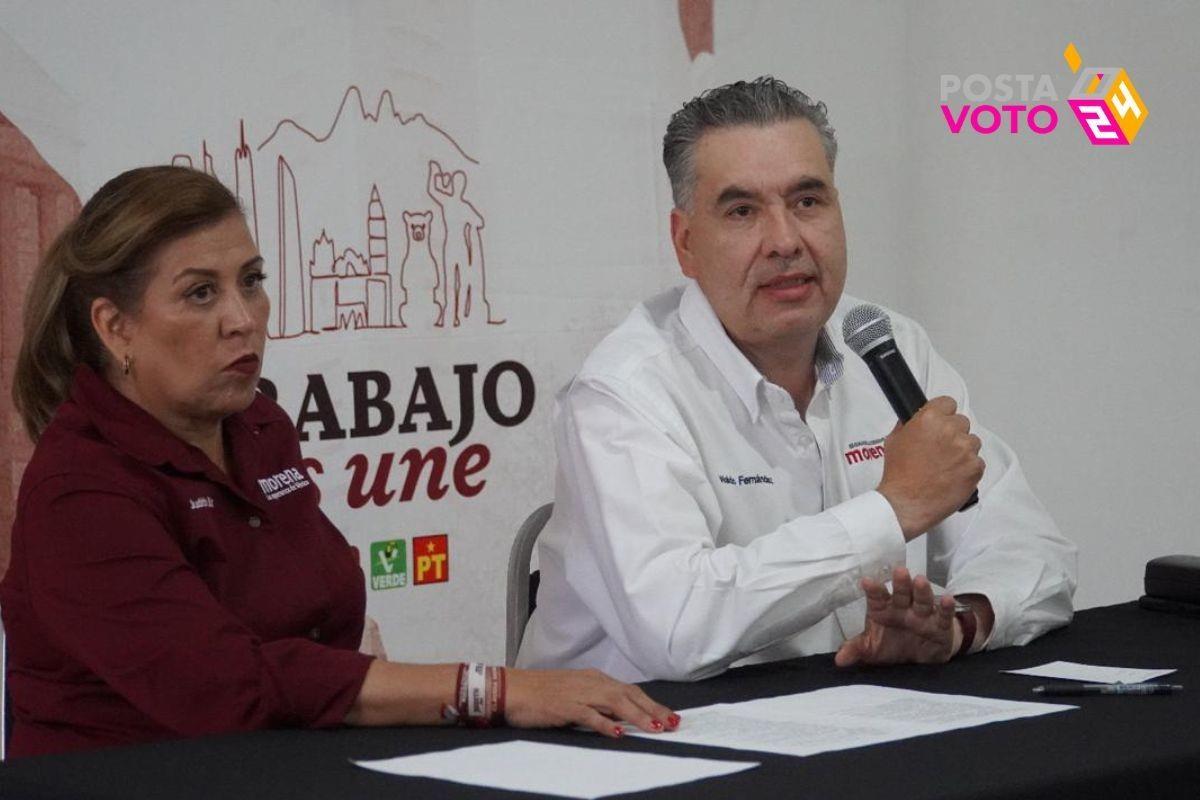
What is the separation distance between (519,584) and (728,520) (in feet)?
1.27

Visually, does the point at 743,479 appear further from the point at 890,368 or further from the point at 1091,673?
the point at 1091,673

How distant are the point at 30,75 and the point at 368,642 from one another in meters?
1.31

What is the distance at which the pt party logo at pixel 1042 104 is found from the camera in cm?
422

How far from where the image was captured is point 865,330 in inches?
82.7

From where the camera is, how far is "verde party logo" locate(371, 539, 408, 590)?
3320mm

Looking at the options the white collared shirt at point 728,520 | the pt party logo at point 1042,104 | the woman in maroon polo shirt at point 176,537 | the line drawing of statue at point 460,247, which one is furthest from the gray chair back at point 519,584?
the pt party logo at point 1042,104

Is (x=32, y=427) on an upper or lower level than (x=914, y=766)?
upper

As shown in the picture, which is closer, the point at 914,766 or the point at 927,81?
the point at 914,766

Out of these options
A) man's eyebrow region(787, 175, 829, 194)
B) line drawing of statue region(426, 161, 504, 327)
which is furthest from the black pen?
line drawing of statue region(426, 161, 504, 327)

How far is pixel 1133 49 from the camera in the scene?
13.8 feet

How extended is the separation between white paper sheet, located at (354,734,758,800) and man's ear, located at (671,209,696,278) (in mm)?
1167

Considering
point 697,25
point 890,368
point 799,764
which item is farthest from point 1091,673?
point 697,25

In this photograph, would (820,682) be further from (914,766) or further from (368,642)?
(368,642)

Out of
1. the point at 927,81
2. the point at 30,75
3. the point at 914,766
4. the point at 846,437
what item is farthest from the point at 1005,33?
the point at 914,766
